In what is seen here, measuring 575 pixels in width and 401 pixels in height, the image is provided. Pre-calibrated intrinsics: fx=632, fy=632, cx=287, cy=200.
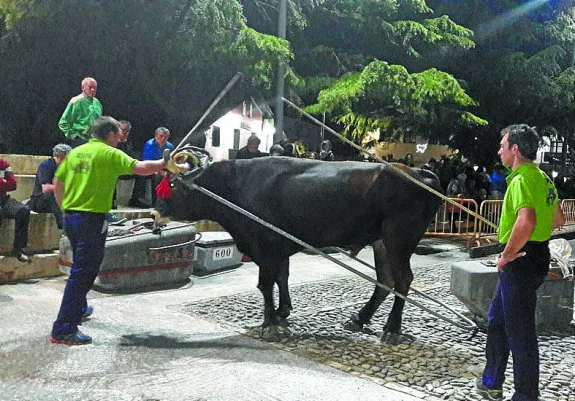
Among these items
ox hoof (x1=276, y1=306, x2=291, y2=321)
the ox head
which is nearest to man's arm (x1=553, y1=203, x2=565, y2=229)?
ox hoof (x1=276, y1=306, x2=291, y2=321)

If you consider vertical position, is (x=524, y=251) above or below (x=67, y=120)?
below

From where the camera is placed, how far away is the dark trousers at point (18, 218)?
7566 millimetres

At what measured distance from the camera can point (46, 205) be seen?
8125mm

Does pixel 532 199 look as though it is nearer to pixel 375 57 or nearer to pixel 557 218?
pixel 557 218

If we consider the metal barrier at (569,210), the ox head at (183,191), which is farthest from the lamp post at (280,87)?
the metal barrier at (569,210)

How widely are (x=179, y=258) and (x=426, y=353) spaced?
3594mm

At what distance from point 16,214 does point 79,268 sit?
2738 mm

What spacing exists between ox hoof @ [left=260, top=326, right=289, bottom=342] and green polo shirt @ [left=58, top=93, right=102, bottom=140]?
13.6 feet

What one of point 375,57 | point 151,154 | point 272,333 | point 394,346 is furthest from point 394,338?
point 375,57

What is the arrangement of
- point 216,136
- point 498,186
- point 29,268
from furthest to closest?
1. point 216,136
2. point 498,186
3. point 29,268

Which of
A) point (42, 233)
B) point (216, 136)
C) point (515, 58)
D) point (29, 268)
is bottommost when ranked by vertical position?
point (29, 268)

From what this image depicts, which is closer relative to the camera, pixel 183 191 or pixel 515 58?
pixel 183 191

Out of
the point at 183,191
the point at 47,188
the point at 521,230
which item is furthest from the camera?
the point at 47,188

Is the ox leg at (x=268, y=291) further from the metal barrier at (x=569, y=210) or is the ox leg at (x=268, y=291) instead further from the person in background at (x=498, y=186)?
the metal barrier at (x=569, y=210)
